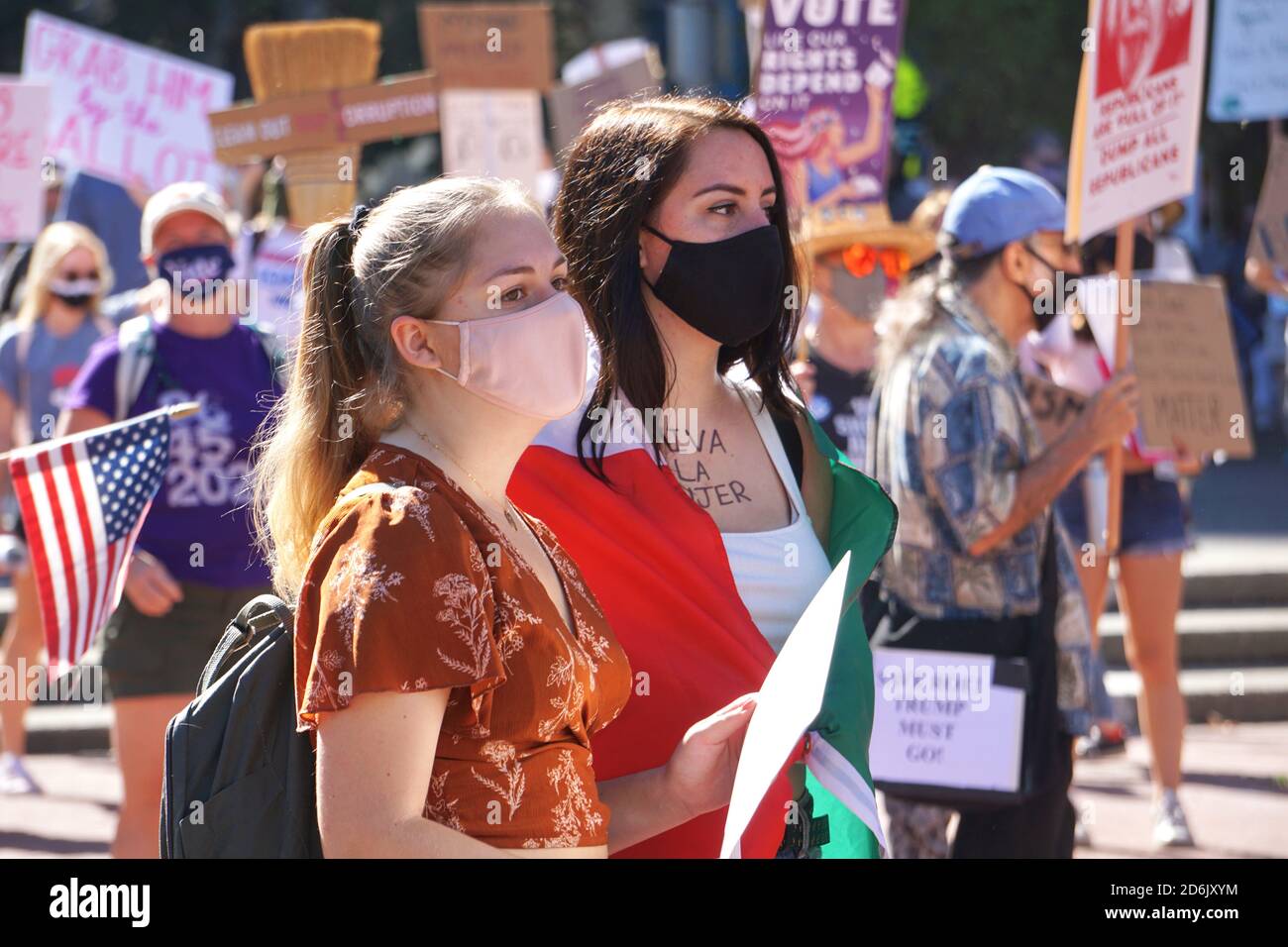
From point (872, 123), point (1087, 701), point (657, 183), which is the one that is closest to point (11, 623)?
point (872, 123)

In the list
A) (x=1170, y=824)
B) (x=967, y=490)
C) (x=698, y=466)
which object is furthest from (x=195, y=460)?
(x=1170, y=824)

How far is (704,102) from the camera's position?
290cm

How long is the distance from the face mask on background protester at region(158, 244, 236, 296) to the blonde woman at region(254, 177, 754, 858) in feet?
8.60

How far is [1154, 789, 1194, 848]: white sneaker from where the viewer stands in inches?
235

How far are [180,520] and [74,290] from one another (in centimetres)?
294

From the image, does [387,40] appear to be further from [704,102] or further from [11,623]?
[704,102]

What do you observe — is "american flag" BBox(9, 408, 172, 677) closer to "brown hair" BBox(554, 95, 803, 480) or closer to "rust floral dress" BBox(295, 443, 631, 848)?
"brown hair" BBox(554, 95, 803, 480)

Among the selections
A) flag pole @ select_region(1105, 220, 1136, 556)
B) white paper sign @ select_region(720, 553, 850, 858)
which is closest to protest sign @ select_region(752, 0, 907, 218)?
flag pole @ select_region(1105, 220, 1136, 556)

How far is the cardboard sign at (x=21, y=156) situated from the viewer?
260 inches

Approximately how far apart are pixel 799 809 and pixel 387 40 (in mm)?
15837

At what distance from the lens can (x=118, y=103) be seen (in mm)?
8047

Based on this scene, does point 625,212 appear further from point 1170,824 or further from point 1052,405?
point 1170,824

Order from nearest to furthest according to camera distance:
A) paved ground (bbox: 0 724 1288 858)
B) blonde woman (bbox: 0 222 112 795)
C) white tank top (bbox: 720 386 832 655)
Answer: white tank top (bbox: 720 386 832 655)
paved ground (bbox: 0 724 1288 858)
blonde woman (bbox: 0 222 112 795)

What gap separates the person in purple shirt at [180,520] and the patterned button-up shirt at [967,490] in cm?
170
